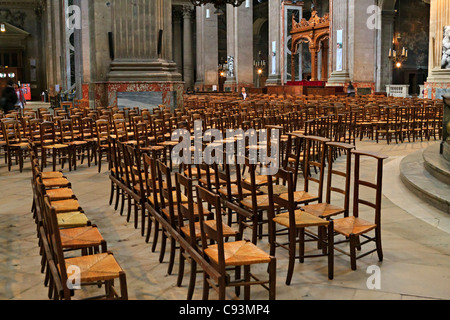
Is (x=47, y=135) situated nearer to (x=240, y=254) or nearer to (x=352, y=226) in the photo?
(x=352, y=226)

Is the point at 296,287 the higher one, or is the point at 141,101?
the point at 141,101

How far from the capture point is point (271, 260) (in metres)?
3.77

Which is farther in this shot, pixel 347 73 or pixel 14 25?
pixel 14 25

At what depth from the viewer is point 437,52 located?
21312 mm

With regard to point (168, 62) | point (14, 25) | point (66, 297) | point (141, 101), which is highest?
point (14, 25)

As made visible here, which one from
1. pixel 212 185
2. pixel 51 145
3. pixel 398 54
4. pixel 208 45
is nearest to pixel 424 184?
pixel 212 185

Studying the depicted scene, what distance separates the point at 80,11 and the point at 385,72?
65.3 feet

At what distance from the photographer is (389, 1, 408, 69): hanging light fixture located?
100 feet

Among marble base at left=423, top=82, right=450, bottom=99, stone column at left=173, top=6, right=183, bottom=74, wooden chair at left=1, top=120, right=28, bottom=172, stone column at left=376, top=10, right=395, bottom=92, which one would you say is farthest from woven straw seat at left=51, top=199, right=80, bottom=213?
stone column at left=173, top=6, right=183, bottom=74

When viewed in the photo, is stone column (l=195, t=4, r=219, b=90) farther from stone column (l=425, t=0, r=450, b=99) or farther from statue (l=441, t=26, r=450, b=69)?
statue (l=441, t=26, r=450, b=69)

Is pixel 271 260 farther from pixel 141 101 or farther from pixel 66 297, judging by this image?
pixel 141 101

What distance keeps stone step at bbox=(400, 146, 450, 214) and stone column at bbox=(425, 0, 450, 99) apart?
1220cm

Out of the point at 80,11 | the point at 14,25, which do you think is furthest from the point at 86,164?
the point at 14,25

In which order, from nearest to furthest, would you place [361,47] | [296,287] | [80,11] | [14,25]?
[296,287] < [80,11] < [361,47] < [14,25]
